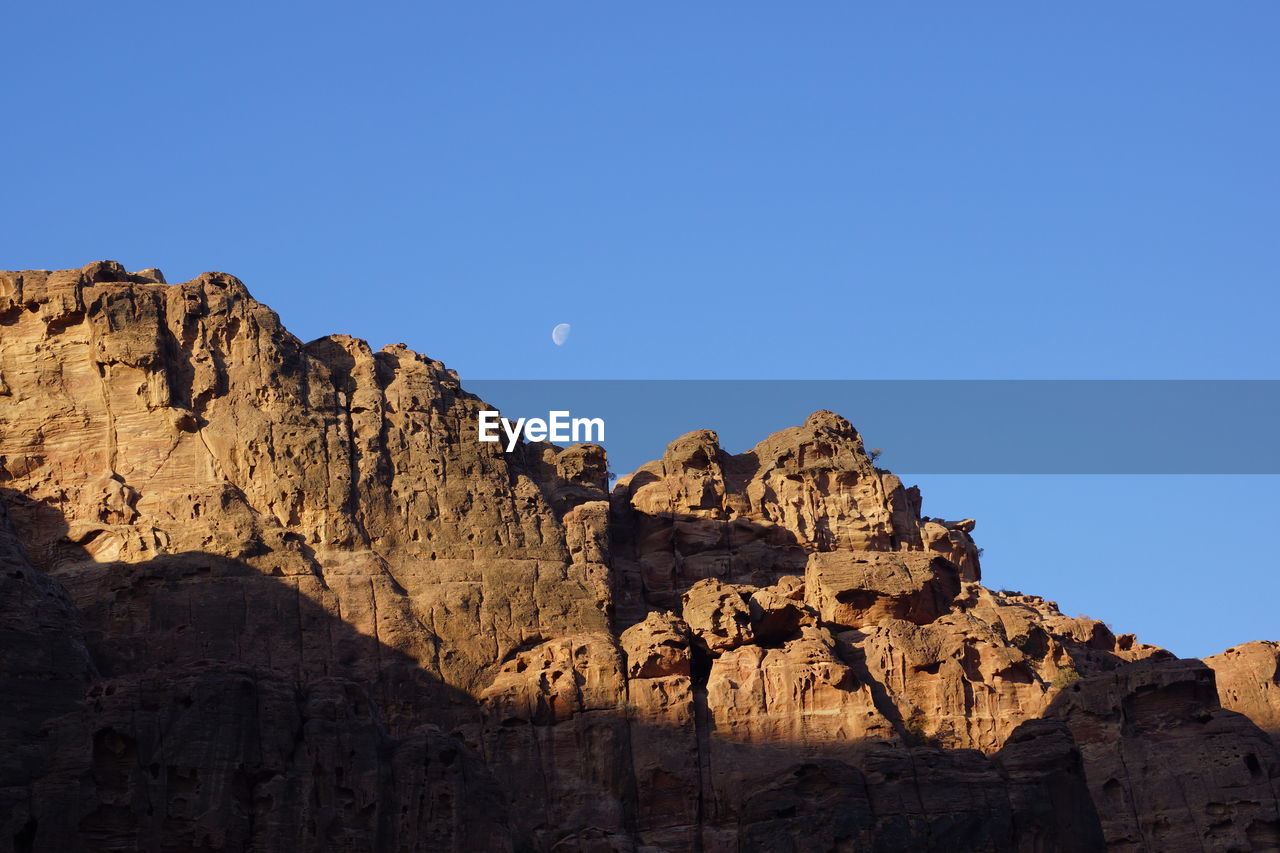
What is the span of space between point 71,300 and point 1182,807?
46.3m

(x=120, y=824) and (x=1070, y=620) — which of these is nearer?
(x=120, y=824)

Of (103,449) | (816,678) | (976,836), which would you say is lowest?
(976,836)

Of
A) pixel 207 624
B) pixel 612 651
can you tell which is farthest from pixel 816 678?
pixel 207 624

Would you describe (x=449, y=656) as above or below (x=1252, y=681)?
above

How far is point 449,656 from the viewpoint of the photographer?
Result: 4060 inches

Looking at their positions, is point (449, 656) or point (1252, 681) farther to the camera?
point (1252, 681)

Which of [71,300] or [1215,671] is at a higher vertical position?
[71,300]

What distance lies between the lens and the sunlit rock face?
87375 mm

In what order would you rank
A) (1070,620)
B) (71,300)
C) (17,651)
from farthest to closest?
(1070,620) → (71,300) → (17,651)

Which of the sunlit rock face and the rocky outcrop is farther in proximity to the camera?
the rocky outcrop

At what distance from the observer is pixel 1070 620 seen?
11762cm

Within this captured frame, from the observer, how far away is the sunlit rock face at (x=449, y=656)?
87375mm

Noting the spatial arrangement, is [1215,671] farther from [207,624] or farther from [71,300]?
[71,300]

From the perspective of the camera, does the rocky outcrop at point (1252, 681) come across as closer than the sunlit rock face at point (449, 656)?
No
